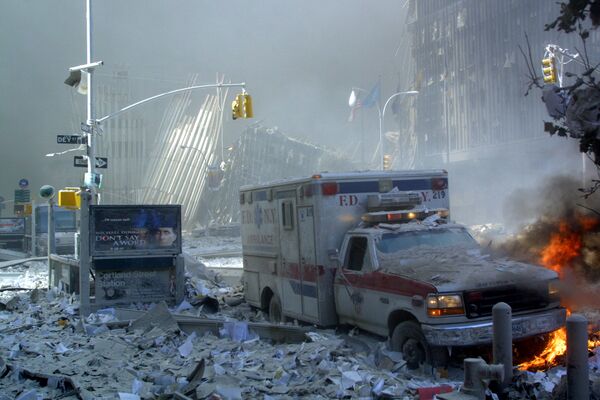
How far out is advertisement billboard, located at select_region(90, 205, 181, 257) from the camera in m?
11.4

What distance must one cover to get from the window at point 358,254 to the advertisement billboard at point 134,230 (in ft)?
14.6

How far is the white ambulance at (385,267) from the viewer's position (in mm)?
6684

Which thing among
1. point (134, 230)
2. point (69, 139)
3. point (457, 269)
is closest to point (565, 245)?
point (457, 269)

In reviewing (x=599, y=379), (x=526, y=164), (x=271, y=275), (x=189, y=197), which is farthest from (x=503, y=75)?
(x=599, y=379)

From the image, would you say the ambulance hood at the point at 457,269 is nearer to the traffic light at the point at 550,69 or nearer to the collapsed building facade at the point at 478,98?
the traffic light at the point at 550,69

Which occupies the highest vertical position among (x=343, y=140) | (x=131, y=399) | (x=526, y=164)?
(x=343, y=140)

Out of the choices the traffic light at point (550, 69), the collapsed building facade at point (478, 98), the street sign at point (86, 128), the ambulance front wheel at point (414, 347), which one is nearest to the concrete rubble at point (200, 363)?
the ambulance front wheel at point (414, 347)

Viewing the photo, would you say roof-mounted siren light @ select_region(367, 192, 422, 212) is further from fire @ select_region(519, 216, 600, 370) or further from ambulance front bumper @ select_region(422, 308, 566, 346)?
ambulance front bumper @ select_region(422, 308, 566, 346)

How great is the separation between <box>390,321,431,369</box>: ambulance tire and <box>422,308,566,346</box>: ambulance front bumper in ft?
0.72

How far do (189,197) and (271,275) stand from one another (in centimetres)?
4222

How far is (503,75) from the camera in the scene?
5459cm

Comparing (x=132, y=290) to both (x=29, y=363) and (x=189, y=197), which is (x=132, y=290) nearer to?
(x=29, y=363)

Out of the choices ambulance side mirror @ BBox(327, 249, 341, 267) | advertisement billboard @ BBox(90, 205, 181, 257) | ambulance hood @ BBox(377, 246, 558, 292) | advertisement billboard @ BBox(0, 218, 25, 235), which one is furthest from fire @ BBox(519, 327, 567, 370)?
advertisement billboard @ BBox(0, 218, 25, 235)

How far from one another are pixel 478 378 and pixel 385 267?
2.57 metres
